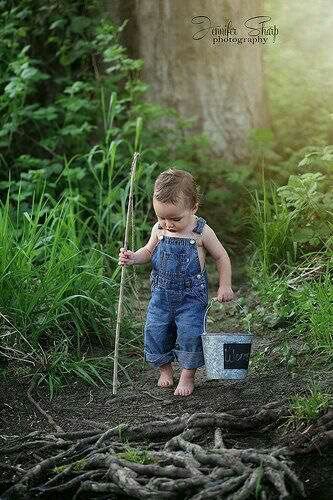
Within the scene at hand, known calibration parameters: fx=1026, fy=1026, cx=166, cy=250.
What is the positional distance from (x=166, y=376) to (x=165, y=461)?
114cm

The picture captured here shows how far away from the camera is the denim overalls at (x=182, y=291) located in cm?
511

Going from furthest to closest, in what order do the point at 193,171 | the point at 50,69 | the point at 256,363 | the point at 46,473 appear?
the point at 50,69 < the point at 193,171 < the point at 256,363 < the point at 46,473

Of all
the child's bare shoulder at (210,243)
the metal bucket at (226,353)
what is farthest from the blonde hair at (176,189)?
the metal bucket at (226,353)

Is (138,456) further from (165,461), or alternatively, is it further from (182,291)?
(182,291)

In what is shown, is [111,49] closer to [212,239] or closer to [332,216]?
[332,216]

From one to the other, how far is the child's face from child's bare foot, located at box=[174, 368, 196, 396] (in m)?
0.72

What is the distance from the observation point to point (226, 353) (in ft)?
16.2

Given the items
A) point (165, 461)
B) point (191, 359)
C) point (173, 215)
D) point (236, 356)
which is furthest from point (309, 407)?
point (173, 215)

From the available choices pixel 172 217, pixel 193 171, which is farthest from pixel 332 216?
pixel 172 217

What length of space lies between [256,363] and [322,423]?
113cm

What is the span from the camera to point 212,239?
16.8 ft

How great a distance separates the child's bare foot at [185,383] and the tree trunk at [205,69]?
3.25 meters

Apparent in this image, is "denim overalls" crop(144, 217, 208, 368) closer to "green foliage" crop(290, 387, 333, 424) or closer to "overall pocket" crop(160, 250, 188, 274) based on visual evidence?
"overall pocket" crop(160, 250, 188, 274)

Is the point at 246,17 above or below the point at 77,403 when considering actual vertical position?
above
